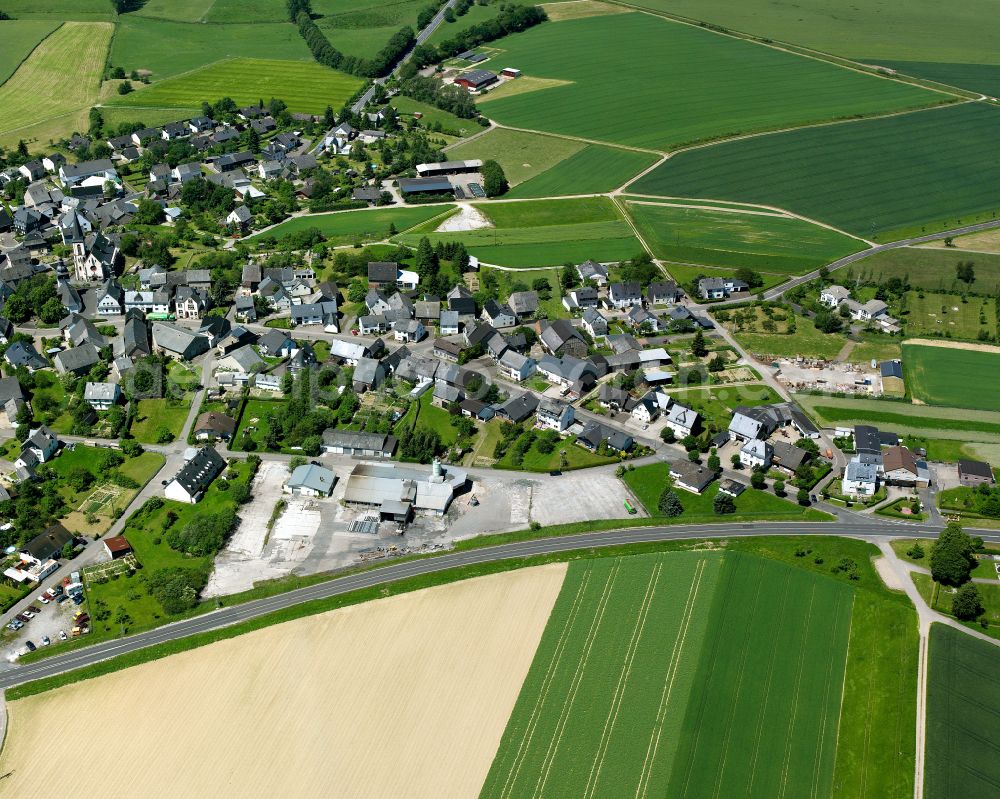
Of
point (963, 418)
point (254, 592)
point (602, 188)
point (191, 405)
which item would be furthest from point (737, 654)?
point (602, 188)

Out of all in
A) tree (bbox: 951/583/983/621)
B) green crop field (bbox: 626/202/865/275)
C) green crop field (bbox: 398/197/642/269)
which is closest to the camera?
tree (bbox: 951/583/983/621)

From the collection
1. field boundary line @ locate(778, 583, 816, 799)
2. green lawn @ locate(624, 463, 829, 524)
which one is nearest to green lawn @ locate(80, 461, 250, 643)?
green lawn @ locate(624, 463, 829, 524)

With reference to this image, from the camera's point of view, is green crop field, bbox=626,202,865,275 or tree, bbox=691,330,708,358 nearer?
tree, bbox=691,330,708,358

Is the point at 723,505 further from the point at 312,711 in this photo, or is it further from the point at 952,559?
the point at 312,711

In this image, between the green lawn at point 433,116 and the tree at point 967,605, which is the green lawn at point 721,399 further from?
the green lawn at point 433,116

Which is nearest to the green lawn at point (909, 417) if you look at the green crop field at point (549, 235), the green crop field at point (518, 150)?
the green crop field at point (549, 235)

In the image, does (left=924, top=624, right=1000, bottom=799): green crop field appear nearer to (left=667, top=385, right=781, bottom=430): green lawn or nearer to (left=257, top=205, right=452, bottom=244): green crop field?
(left=667, top=385, right=781, bottom=430): green lawn
